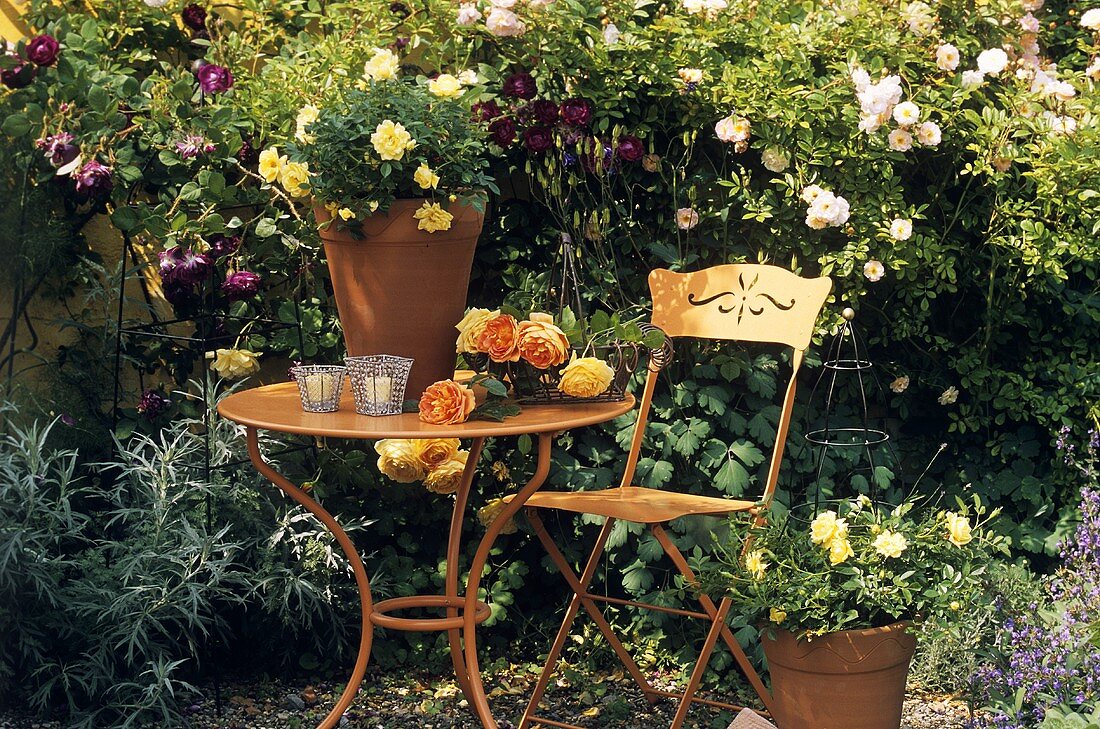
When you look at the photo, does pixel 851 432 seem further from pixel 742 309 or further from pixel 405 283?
pixel 405 283

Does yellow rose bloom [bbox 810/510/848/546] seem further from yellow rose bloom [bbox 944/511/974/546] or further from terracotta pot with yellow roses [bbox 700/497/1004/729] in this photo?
yellow rose bloom [bbox 944/511/974/546]

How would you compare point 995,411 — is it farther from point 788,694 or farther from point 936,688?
point 788,694

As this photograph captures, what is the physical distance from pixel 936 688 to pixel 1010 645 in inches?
19.3

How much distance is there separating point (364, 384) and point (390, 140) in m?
0.50

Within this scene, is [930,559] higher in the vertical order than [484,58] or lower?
lower

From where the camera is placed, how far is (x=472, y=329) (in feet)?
8.80

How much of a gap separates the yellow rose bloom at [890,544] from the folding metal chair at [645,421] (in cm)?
30

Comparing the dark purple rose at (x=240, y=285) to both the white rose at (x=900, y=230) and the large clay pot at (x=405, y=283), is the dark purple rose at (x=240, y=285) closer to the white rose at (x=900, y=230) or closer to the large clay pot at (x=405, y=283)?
the large clay pot at (x=405, y=283)

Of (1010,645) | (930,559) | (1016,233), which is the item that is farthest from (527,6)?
(1010,645)

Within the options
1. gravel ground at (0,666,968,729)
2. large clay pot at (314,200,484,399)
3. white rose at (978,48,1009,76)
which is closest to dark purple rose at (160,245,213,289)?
large clay pot at (314,200,484,399)

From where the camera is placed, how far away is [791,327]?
319 cm

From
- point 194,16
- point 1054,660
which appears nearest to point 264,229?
point 194,16

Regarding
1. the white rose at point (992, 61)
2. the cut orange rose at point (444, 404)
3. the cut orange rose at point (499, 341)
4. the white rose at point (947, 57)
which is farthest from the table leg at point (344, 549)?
the white rose at point (992, 61)

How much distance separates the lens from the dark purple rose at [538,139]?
11.8 feet
